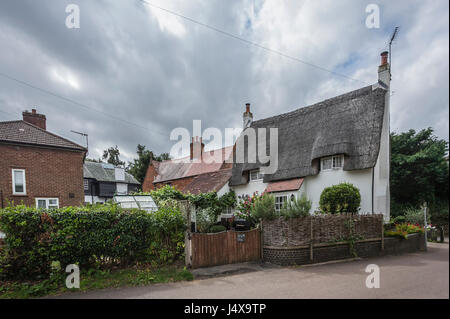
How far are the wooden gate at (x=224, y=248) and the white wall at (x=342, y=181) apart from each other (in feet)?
19.5

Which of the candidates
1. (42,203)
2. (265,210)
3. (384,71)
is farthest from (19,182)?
(384,71)

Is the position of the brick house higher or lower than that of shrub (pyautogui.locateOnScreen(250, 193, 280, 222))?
higher

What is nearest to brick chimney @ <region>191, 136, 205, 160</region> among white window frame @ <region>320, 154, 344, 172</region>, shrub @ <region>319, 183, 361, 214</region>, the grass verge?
white window frame @ <region>320, 154, 344, 172</region>

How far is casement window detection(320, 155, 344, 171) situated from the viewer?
13.4m

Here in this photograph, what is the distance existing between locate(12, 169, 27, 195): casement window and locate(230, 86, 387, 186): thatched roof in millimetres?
13038

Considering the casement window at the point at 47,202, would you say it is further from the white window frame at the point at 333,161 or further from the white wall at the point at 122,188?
the white wall at the point at 122,188

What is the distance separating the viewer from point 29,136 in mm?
13633

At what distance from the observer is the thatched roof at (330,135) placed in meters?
12.8

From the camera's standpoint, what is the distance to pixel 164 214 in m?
7.55

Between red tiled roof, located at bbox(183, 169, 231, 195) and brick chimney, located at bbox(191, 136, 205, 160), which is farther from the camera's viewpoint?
brick chimney, located at bbox(191, 136, 205, 160)

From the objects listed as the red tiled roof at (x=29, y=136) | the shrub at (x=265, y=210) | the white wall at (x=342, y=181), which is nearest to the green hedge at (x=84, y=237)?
the shrub at (x=265, y=210)

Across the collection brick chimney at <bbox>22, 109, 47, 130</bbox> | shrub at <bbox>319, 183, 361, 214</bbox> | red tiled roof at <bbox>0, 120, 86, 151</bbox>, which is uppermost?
brick chimney at <bbox>22, 109, 47, 130</bbox>

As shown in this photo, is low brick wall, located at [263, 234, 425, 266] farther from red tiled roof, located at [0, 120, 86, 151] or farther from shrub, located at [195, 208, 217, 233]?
red tiled roof, located at [0, 120, 86, 151]
